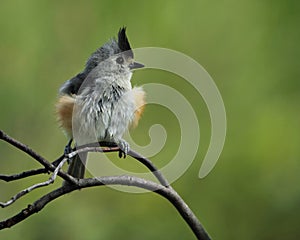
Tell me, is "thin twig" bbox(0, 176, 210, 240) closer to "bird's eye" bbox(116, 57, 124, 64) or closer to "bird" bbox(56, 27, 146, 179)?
"bird" bbox(56, 27, 146, 179)

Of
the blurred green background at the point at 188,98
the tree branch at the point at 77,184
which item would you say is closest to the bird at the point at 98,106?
the blurred green background at the point at 188,98

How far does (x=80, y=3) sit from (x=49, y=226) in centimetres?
215

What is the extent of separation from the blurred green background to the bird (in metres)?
0.88

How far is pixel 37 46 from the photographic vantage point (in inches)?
240

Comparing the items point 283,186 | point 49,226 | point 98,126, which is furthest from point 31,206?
point 283,186

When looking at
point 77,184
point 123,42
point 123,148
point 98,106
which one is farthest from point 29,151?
point 123,42

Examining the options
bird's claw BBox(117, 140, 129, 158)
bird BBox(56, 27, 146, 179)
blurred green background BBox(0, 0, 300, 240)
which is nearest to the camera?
bird's claw BBox(117, 140, 129, 158)

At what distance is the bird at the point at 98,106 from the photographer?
3616 mm

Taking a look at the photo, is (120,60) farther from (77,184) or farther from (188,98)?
(77,184)

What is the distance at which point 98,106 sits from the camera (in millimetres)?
3641

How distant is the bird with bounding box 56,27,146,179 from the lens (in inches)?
142

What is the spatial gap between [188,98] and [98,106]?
71.5 inches

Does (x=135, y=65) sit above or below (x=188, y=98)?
above

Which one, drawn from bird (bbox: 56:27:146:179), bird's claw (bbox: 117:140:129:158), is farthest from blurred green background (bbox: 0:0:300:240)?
bird's claw (bbox: 117:140:129:158)
